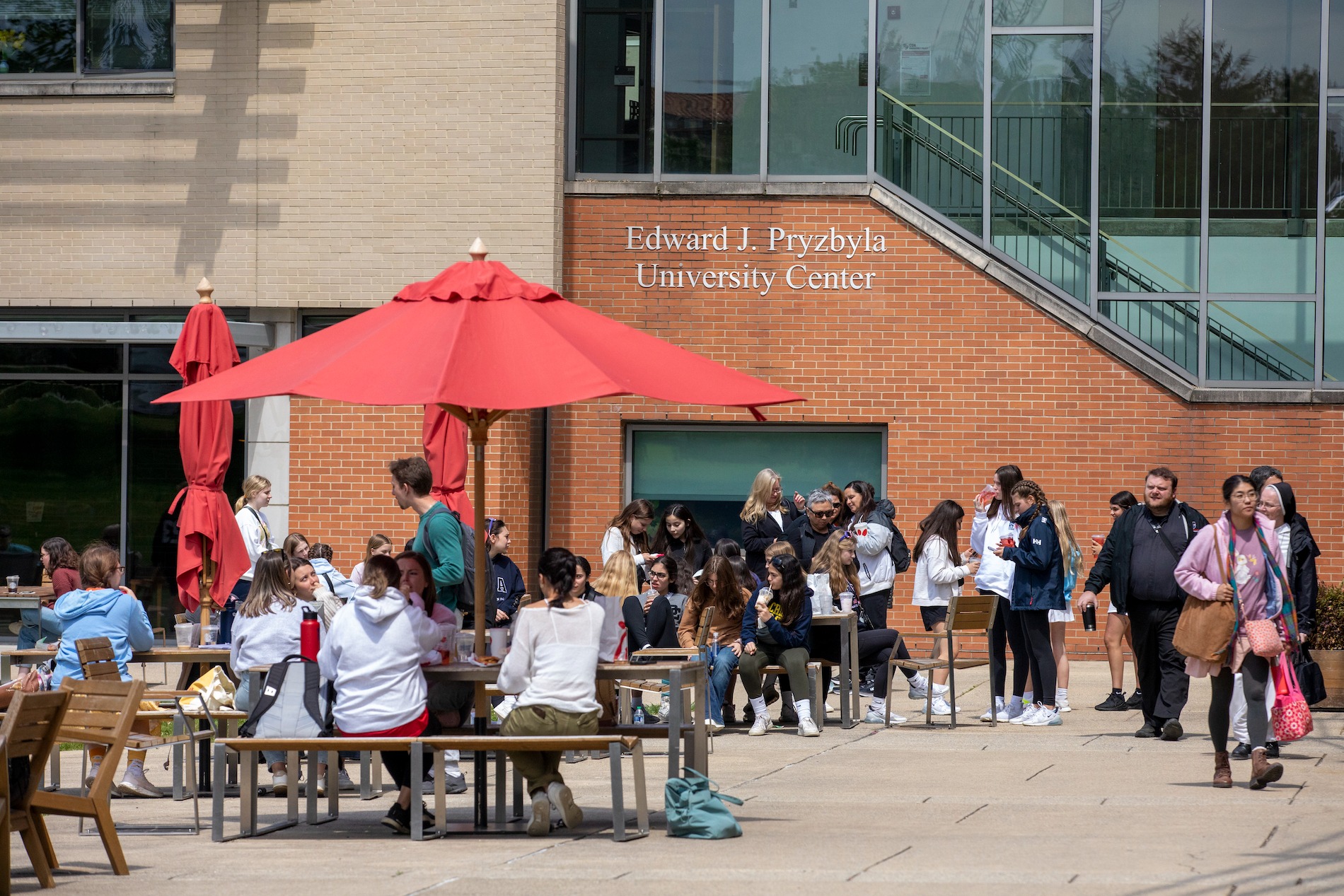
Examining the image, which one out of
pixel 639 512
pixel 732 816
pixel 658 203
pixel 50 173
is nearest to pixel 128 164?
pixel 50 173

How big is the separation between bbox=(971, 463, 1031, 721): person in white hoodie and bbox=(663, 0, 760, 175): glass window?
5780mm

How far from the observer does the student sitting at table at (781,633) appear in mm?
11766

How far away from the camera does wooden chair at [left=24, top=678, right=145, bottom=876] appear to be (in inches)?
279

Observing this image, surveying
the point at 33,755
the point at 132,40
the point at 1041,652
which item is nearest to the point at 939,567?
the point at 1041,652

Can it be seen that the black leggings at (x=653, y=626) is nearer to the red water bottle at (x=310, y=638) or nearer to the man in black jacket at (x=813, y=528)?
the man in black jacket at (x=813, y=528)

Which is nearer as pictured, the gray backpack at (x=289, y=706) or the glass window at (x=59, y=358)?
the gray backpack at (x=289, y=706)

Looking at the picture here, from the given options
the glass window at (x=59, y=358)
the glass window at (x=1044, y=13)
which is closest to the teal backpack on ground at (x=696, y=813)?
the glass window at (x=59, y=358)

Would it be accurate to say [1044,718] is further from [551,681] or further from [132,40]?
[132,40]

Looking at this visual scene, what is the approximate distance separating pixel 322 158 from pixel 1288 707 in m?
11.1

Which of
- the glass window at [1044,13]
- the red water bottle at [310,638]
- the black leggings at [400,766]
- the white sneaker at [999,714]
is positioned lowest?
the white sneaker at [999,714]

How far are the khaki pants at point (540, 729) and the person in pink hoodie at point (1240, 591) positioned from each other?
3.52m

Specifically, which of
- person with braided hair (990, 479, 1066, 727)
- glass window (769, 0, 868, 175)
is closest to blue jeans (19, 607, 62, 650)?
person with braided hair (990, 479, 1066, 727)

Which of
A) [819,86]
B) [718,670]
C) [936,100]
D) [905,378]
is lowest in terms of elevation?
[718,670]

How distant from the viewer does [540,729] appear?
26.0ft
